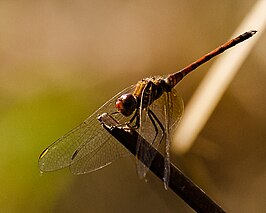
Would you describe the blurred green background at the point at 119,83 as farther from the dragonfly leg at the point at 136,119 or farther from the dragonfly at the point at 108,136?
the dragonfly leg at the point at 136,119

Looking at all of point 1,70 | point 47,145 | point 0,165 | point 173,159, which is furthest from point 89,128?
point 1,70

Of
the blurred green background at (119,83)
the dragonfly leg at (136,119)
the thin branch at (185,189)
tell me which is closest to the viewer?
the thin branch at (185,189)

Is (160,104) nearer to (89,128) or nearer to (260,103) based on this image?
(89,128)

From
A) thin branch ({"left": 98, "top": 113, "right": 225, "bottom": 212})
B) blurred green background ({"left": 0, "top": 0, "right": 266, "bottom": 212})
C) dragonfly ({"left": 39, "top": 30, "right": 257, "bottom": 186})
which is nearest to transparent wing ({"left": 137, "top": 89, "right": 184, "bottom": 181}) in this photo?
dragonfly ({"left": 39, "top": 30, "right": 257, "bottom": 186})

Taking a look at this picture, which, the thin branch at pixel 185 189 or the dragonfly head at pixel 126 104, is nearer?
the thin branch at pixel 185 189

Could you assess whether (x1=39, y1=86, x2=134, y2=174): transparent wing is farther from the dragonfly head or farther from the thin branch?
the thin branch

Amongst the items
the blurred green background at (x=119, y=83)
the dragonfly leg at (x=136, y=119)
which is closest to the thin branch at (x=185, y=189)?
the dragonfly leg at (x=136, y=119)
